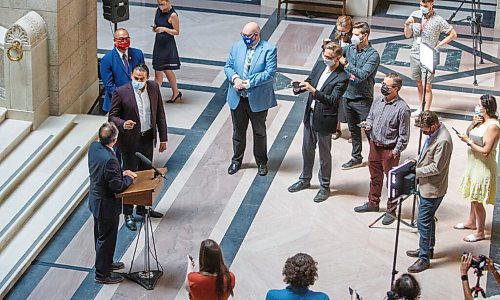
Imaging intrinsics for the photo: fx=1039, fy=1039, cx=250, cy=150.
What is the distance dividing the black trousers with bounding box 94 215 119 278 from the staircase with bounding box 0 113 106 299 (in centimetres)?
70

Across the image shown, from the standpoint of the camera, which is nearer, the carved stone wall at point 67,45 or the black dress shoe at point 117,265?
the black dress shoe at point 117,265

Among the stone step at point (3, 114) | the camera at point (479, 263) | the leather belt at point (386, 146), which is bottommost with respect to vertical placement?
the stone step at point (3, 114)

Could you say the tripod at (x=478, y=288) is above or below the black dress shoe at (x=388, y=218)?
above

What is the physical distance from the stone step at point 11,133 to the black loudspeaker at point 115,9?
5.82ft

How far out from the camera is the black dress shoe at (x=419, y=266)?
29.0ft

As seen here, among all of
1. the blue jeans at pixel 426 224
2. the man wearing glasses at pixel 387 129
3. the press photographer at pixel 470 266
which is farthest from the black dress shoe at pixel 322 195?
the press photographer at pixel 470 266

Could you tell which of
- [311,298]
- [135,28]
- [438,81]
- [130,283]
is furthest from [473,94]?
[311,298]

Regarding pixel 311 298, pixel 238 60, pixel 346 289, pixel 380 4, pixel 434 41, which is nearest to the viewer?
pixel 311 298

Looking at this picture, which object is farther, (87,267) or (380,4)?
(380,4)

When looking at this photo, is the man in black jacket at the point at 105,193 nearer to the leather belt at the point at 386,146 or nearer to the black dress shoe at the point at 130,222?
the black dress shoe at the point at 130,222

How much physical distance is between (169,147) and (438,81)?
409cm

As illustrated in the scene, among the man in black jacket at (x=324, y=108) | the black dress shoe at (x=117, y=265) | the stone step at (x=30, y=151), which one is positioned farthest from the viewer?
the stone step at (x=30, y=151)

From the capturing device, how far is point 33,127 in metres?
10.6

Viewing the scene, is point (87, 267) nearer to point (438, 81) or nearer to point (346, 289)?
point (346, 289)
